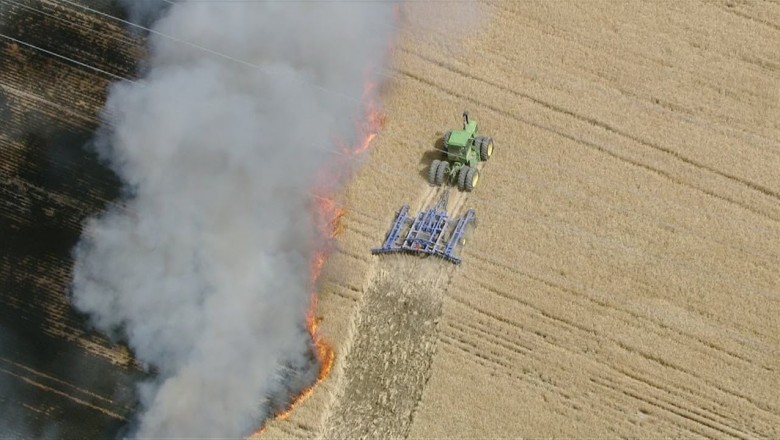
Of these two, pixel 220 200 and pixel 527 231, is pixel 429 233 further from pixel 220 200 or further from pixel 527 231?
pixel 220 200

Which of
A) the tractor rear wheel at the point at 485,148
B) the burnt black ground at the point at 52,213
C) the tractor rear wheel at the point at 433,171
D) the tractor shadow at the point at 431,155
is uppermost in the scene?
the tractor rear wheel at the point at 485,148

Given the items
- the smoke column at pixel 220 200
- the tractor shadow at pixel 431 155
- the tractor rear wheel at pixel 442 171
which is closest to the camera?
the smoke column at pixel 220 200

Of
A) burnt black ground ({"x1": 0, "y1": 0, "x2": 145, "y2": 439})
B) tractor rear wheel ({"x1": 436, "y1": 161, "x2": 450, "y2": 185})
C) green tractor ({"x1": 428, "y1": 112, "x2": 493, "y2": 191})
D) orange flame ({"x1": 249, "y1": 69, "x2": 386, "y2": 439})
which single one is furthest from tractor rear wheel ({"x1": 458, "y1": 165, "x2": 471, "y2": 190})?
burnt black ground ({"x1": 0, "y1": 0, "x2": 145, "y2": 439})

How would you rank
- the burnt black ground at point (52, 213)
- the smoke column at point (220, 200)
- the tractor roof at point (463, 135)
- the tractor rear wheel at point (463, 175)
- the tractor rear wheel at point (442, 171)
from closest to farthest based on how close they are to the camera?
the smoke column at point (220, 200) → the burnt black ground at point (52, 213) → the tractor roof at point (463, 135) → the tractor rear wheel at point (463, 175) → the tractor rear wheel at point (442, 171)

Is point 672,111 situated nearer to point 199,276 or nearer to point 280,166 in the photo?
point 280,166

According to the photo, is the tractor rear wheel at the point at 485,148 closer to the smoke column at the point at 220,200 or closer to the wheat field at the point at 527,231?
the wheat field at the point at 527,231

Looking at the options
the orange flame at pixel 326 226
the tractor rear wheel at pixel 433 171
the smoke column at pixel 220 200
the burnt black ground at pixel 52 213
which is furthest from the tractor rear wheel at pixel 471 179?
the burnt black ground at pixel 52 213

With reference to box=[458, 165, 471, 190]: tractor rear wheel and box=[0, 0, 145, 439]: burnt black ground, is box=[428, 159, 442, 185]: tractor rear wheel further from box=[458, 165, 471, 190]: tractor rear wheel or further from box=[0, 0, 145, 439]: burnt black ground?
box=[0, 0, 145, 439]: burnt black ground
